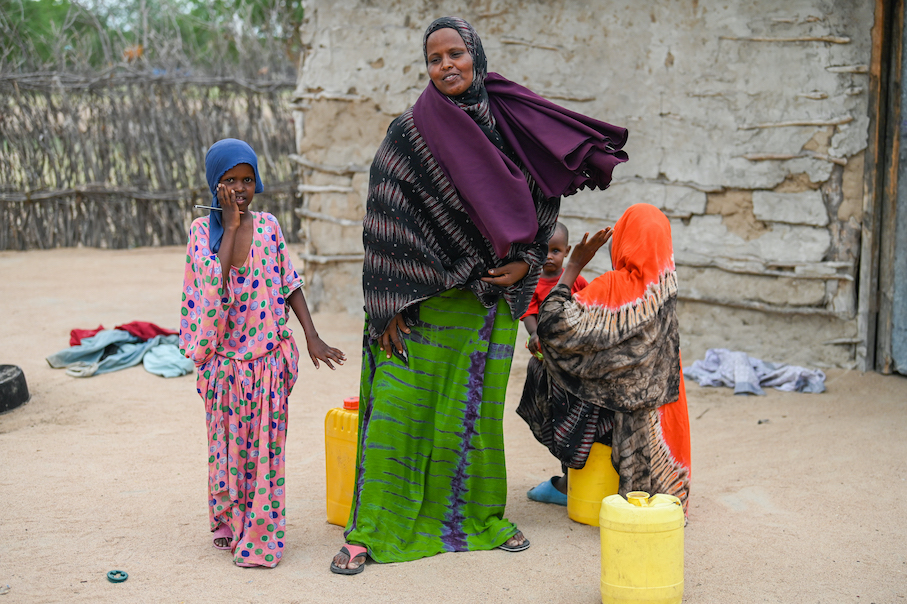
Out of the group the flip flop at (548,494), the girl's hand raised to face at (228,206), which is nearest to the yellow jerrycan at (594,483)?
the flip flop at (548,494)

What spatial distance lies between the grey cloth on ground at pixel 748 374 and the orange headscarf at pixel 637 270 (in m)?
2.59

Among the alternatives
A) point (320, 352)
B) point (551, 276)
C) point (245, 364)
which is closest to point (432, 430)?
point (320, 352)

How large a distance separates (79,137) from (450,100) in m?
9.89

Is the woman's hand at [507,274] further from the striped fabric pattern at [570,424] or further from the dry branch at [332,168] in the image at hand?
the dry branch at [332,168]

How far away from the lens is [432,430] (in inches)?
120

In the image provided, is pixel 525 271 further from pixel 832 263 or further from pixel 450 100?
pixel 832 263

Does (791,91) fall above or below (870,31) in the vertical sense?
below

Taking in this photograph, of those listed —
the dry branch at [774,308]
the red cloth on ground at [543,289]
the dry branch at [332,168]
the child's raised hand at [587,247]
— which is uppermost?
the dry branch at [332,168]

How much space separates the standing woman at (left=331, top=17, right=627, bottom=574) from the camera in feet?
9.34

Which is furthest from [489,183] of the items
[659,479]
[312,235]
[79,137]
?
[79,137]

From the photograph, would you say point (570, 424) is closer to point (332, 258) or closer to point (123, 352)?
point (123, 352)

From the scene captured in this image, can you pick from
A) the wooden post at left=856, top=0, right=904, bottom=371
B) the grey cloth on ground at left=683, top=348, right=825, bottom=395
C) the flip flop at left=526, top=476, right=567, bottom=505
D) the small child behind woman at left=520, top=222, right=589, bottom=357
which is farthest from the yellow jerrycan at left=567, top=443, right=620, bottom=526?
the wooden post at left=856, top=0, right=904, bottom=371

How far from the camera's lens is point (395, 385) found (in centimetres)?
300

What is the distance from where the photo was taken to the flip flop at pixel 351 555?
288 centimetres
